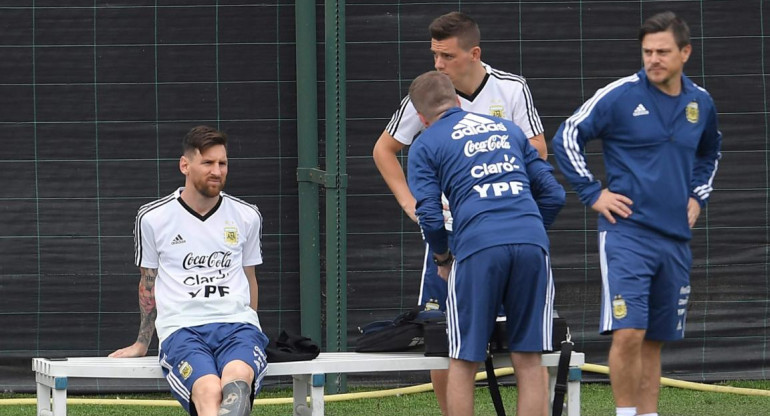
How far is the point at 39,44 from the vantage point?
691 centimetres

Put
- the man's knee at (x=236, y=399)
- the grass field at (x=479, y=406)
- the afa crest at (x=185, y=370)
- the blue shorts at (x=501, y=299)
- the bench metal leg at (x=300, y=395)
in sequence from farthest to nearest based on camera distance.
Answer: the grass field at (x=479, y=406)
the bench metal leg at (x=300, y=395)
the afa crest at (x=185, y=370)
the blue shorts at (x=501, y=299)
the man's knee at (x=236, y=399)

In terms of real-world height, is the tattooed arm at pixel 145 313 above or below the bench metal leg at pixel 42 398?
above

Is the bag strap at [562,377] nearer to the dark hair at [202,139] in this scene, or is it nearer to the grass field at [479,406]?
the grass field at [479,406]

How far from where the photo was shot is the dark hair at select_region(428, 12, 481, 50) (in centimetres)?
522

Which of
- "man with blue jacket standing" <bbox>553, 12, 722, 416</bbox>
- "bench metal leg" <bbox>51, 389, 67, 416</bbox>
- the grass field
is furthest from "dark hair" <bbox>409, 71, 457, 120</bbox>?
the grass field

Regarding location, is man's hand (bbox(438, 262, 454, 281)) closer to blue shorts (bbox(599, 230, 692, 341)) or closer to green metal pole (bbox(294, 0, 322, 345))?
blue shorts (bbox(599, 230, 692, 341))

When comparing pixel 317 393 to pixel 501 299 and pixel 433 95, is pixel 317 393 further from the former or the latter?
pixel 433 95

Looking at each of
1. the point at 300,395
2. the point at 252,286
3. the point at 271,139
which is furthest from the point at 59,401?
the point at 271,139

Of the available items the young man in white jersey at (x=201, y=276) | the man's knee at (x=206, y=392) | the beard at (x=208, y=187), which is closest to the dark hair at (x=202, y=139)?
the young man in white jersey at (x=201, y=276)

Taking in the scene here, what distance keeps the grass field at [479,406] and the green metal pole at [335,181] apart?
0.36m

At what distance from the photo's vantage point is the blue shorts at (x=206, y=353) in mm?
4812

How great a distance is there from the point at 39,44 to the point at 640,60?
3.31 m

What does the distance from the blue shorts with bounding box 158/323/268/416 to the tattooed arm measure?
0.35m

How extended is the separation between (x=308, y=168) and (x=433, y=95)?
6.89ft
